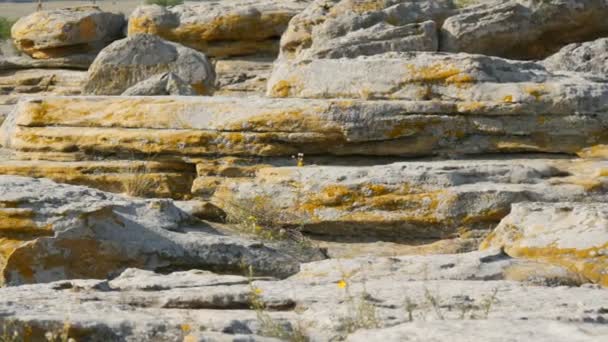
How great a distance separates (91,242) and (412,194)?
102 inches

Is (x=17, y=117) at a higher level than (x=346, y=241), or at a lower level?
higher

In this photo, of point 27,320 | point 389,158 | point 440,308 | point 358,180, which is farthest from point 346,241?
point 27,320

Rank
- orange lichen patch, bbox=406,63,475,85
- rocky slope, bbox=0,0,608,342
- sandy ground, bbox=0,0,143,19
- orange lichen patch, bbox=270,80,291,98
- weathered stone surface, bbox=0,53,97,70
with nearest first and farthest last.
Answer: rocky slope, bbox=0,0,608,342 → orange lichen patch, bbox=406,63,475,85 → orange lichen patch, bbox=270,80,291,98 → weathered stone surface, bbox=0,53,97,70 → sandy ground, bbox=0,0,143,19

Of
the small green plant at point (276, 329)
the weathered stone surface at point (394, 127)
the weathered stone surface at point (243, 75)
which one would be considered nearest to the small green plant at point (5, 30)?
the weathered stone surface at point (243, 75)

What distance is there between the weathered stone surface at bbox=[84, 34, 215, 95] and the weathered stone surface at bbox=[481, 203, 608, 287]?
8.45m

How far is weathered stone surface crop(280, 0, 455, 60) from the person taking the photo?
16.1 meters

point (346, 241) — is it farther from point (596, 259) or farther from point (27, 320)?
point (27, 320)

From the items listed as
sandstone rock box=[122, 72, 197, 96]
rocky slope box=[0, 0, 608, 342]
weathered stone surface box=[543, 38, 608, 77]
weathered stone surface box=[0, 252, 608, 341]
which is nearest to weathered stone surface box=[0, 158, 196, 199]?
rocky slope box=[0, 0, 608, 342]

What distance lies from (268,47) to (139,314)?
18.1m

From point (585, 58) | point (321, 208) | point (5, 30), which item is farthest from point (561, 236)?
point (5, 30)

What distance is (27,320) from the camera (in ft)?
13.5

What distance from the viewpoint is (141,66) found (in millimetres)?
15297

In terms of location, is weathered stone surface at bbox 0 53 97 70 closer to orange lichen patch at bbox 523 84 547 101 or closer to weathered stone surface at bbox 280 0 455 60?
weathered stone surface at bbox 280 0 455 60

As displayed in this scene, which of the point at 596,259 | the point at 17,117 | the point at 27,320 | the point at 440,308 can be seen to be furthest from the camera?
the point at 17,117
